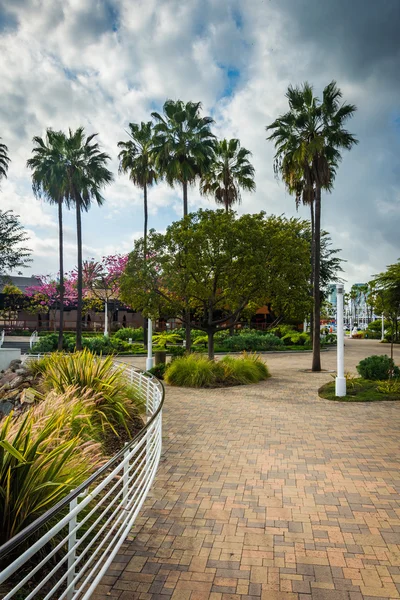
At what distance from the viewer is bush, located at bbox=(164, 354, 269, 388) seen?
14891 millimetres

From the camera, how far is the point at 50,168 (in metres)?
27.8

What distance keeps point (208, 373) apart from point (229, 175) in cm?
1708

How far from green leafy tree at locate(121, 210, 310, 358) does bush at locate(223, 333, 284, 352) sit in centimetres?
1128

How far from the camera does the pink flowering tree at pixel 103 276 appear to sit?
4266 centimetres

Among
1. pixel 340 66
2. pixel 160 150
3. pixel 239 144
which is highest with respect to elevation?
pixel 239 144

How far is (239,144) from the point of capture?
28.0 m

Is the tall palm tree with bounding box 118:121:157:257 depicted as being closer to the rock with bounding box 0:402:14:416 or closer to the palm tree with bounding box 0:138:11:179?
the palm tree with bounding box 0:138:11:179

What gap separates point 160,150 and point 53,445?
19.4 metres

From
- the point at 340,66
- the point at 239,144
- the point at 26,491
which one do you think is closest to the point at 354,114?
the point at 340,66

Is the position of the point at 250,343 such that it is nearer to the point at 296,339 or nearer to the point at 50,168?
the point at 296,339

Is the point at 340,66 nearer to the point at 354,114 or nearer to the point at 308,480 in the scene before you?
the point at 354,114

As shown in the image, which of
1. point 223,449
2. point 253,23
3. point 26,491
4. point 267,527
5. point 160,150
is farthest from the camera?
point 160,150

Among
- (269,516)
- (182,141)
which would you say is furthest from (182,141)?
(269,516)

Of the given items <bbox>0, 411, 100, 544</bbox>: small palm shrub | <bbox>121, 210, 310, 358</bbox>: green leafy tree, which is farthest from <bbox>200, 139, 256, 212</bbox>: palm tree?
<bbox>0, 411, 100, 544</bbox>: small palm shrub
